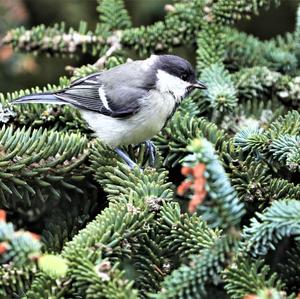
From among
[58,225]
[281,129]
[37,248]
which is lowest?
[58,225]

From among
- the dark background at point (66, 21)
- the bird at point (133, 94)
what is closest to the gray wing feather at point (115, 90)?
the bird at point (133, 94)

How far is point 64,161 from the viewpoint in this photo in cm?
180

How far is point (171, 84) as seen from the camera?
7.78 ft

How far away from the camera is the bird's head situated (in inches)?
90.7

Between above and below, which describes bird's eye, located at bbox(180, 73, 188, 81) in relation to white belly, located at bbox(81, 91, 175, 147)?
above

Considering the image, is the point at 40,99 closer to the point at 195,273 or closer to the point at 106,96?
the point at 106,96

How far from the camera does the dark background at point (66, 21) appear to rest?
328cm

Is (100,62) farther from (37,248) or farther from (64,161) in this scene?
(37,248)

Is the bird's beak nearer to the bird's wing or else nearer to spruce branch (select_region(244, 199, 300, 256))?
the bird's wing

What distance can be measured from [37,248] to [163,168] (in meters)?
0.82

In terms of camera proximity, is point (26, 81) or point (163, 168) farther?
point (26, 81)

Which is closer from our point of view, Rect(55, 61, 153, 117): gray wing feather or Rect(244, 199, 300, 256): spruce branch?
Rect(244, 199, 300, 256): spruce branch

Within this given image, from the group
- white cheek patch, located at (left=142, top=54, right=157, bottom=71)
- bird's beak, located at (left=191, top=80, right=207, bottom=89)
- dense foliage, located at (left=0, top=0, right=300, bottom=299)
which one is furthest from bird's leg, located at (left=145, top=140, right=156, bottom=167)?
white cheek patch, located at (left=142, top=54, right=157, bottom=71)

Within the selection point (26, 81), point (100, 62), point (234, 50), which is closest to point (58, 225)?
point (100, 62)
